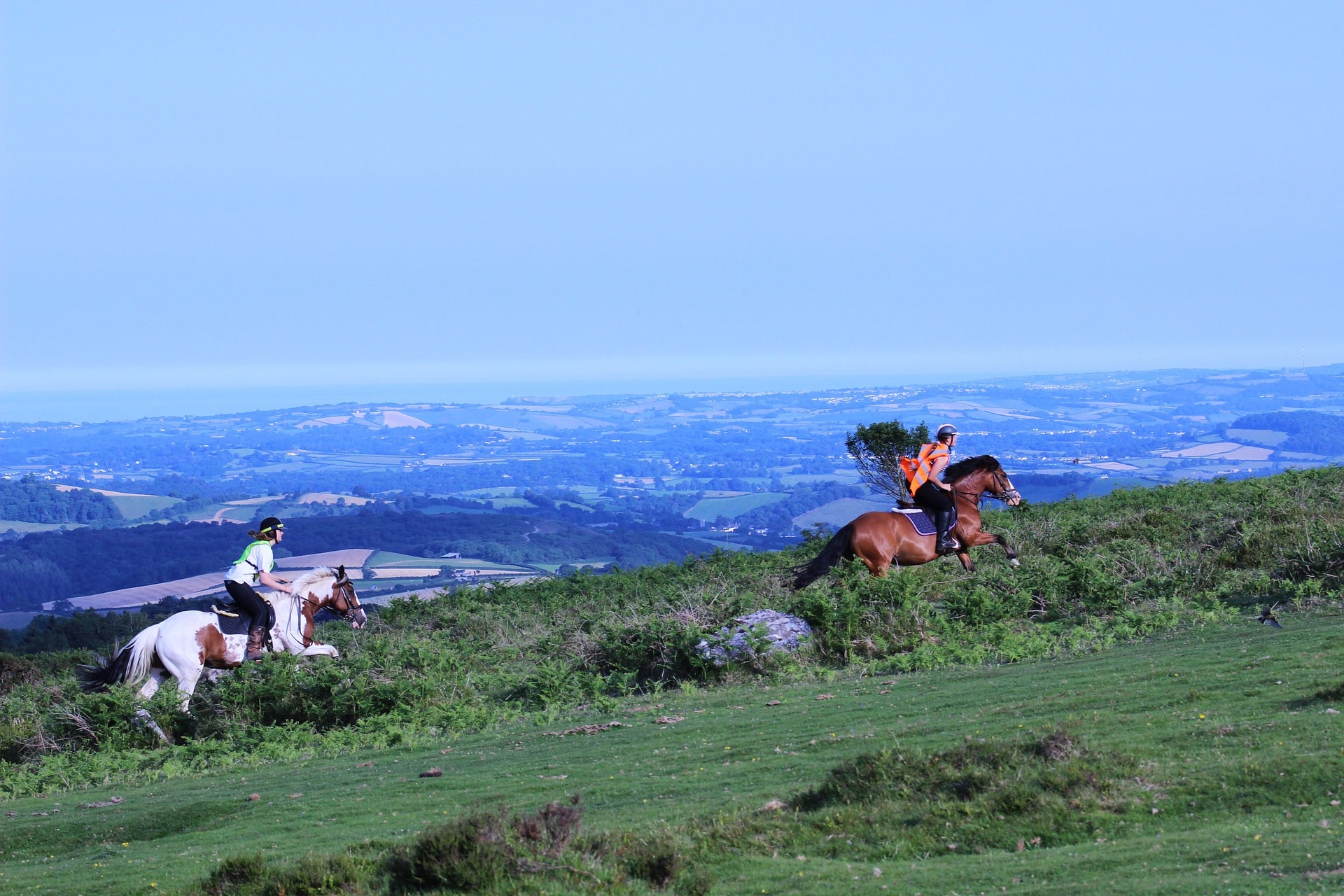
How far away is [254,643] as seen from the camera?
18.8m

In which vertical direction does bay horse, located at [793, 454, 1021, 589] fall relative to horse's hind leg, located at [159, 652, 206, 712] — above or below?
above

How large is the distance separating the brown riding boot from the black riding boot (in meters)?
10.6

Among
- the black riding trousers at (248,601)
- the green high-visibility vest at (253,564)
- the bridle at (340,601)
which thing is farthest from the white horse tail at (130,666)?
the bridle at (340,601)

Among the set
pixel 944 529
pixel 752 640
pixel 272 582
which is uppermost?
pixel 944 529

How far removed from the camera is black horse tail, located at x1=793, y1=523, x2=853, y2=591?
20.6 m

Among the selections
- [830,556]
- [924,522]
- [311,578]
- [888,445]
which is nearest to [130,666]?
[311,578]

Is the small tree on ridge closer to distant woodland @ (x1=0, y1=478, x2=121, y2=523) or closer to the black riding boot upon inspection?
the black riding boot

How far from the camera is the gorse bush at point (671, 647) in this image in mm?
16219

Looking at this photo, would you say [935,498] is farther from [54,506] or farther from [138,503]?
[138,503]

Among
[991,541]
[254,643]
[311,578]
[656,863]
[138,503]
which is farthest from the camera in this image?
[138,503]

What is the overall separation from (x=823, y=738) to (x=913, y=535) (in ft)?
31.0

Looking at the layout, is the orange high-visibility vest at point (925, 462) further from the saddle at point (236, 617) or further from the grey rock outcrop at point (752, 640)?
the saddle at point (236, 617)

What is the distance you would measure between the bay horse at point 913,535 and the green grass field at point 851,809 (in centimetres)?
440

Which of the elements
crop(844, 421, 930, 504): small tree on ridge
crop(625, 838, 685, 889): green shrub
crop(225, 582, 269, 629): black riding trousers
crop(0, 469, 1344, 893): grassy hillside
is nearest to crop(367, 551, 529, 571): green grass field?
crop(844, 421, 930, 504): small tree on ridge
